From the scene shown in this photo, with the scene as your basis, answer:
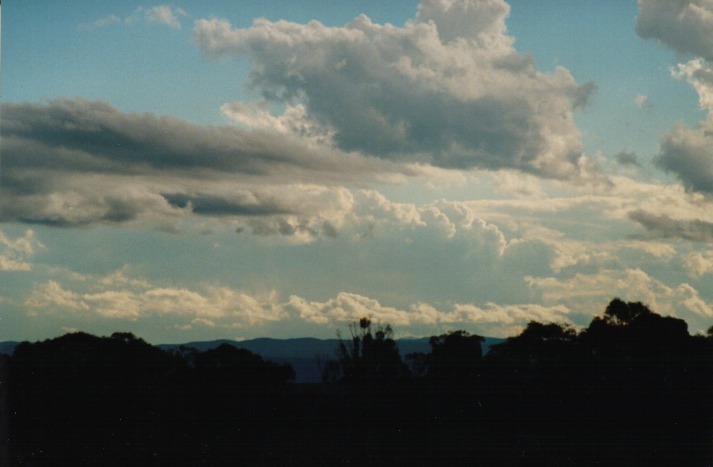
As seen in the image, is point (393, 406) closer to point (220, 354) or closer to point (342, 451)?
point (342, 451)

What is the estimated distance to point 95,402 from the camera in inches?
1291

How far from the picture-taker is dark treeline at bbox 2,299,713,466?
3078 cm

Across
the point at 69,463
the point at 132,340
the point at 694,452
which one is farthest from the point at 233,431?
the point at 694,452

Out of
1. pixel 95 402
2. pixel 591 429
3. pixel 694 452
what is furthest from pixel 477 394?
pixel 95 402

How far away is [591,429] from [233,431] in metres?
12.4

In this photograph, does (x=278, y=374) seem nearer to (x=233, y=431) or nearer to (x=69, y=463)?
(x=233, y=431)

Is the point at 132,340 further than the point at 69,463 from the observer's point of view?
Yes

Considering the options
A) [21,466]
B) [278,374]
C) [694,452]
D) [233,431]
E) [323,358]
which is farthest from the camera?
[323,358]

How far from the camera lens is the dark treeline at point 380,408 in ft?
101

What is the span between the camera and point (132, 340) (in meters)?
38.2

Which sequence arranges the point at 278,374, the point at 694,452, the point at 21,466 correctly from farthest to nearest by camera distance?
the point at 278,374 → the point at 694,452 → the point at 21,466

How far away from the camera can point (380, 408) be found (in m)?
33.6

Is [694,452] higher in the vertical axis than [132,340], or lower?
lower

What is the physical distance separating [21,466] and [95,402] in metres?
4.69
